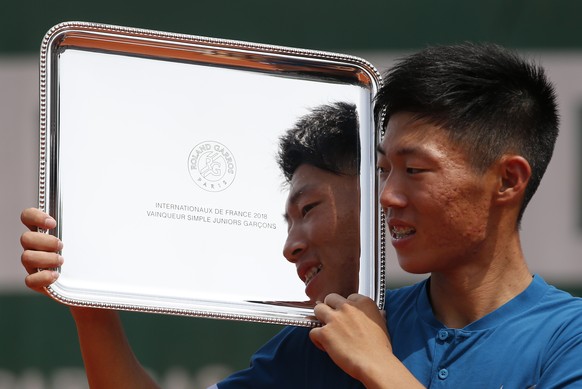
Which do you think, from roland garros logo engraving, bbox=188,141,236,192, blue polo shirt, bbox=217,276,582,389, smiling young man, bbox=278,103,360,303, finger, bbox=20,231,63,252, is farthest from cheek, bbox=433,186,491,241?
finger, bbox=20,231,63,252

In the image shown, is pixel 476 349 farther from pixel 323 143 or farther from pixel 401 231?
pixel 323 143

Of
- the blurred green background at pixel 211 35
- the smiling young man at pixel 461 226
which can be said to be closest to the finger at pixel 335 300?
the smiling young man at pixel 461 226

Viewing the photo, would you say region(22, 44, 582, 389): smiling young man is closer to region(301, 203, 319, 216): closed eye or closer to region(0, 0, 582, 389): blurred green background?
region(301, 203, 319, 216): closed eye

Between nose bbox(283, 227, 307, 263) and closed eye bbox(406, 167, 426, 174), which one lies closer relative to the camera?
closed eye bbox(406, 167, 426, 174)

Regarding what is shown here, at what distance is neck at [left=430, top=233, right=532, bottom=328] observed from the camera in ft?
6.66

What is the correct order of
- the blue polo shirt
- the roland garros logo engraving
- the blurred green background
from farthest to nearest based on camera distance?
the blurred green background
the roland garros logo engraving
the blue polo shirt

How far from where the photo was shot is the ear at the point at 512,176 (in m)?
2.03

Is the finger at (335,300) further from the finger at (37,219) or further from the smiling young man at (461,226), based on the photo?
the finger at (37,219)

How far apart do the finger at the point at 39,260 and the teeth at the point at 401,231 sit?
61 cm

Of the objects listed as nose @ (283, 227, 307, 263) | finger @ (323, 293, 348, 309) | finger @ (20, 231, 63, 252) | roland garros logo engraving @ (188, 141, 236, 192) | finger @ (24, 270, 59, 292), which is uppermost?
roland garros logo engraving @ (188, 141, 236, 192)

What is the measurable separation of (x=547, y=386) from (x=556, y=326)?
0.44 ft

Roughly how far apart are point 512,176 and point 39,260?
88cm

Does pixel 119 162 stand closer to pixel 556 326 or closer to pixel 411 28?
pixel 556 326

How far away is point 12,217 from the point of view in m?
3.95
